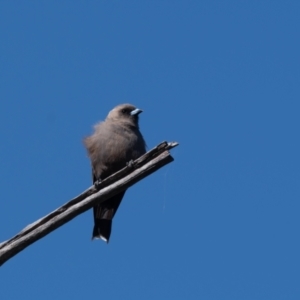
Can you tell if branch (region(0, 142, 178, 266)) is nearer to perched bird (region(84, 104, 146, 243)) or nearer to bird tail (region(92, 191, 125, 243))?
bird tail (region(92, 191, 125, 243))

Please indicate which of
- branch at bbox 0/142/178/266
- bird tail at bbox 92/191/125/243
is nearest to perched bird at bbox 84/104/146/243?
bird tail at bbox 92/191/125/243

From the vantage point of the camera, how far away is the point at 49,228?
16.5ft

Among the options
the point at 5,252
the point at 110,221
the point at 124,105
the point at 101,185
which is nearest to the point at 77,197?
the point at 101,185

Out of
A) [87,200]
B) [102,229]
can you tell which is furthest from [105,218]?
[87,200]

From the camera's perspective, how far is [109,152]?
29.2ft

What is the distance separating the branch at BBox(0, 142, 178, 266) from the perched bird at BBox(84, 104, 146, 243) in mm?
3198

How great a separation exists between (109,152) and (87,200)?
12.3 feet

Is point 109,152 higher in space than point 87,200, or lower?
higher

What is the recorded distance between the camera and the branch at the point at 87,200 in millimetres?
4996

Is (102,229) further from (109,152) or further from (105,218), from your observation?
(109,152)

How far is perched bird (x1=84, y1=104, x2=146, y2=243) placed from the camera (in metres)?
8.76

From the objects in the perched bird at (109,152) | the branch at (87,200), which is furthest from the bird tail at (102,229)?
the branch at (87,200)

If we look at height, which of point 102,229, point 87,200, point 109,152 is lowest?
point 87,200

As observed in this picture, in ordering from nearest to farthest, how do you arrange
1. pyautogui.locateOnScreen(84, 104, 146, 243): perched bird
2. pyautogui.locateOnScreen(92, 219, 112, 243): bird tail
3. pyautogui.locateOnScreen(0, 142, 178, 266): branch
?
pyautogui.locateOnScreen(0, 142, 178, 266): branch → pyautogui.locateOnScreen(92, 219, 112, 243): bird tail → pyautogui.locateOnScreen(84, 104, 146, 243): perched bird
